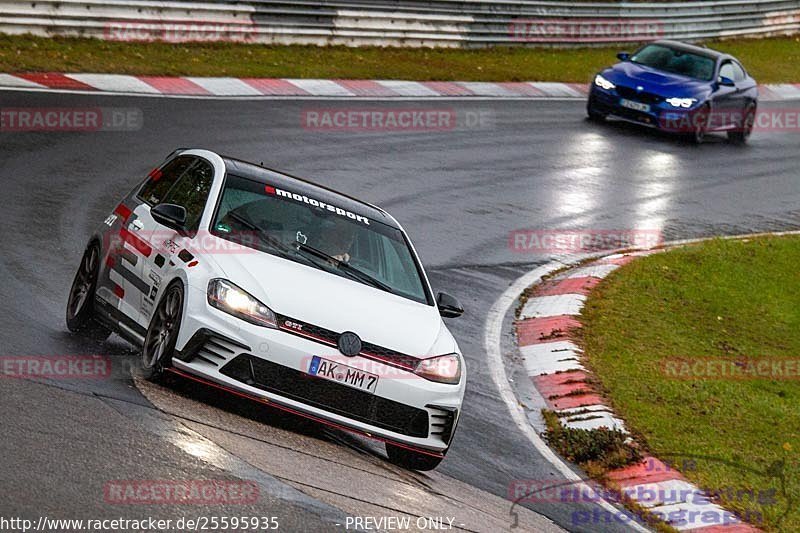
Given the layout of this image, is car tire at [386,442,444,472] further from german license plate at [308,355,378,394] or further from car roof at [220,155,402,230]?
car roof at [220,155,402,230]

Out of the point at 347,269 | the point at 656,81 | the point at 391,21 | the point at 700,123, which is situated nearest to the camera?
the point at 347,269

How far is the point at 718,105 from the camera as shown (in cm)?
2414

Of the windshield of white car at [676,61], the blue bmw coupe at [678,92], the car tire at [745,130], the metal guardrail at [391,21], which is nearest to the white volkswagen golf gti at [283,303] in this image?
the metal guardrail at [391,21]

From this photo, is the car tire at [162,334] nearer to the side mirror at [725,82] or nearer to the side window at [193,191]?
the side window at [193,191]

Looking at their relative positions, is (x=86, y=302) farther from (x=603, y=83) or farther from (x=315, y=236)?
(x=603, y=83)

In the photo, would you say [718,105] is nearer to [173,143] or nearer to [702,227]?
[702,227]

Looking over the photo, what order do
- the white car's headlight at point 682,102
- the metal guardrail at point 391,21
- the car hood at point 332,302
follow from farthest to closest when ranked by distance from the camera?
the white car's headlight at point 682,102, the metal guardrail at point 391,21, the car hood at point 332,302

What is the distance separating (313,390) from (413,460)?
861 millimetres

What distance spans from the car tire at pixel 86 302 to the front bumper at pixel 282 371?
183 cm

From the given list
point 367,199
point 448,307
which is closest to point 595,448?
point 448,307

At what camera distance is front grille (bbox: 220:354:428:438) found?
764cm

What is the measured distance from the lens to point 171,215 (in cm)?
862

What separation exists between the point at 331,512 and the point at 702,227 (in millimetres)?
12230

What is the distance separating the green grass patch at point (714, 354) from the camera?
9453mm
